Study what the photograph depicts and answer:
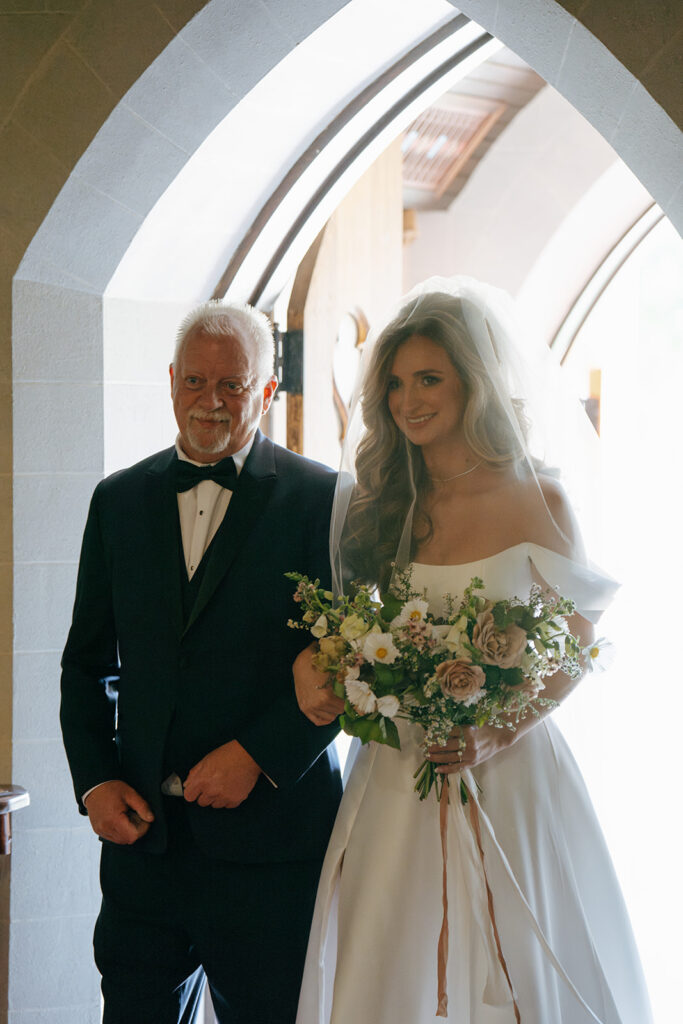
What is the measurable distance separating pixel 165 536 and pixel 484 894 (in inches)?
35.1

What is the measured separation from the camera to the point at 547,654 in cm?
177

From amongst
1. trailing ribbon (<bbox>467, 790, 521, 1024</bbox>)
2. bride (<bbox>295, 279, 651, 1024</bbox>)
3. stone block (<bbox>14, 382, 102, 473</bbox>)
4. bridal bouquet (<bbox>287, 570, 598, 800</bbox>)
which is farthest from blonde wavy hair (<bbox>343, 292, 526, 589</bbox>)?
stone block (<bbox>14, 382, 102, 473</bbox>)

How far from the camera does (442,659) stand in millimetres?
1736

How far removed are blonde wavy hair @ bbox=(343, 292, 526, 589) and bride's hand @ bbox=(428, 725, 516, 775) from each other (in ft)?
1.08

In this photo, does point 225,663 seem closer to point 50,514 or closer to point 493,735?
point 493,735

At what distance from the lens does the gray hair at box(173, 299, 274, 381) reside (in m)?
2.06

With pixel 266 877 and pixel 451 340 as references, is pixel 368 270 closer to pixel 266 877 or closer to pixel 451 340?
pixel 451 340

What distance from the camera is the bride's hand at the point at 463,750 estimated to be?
178cm

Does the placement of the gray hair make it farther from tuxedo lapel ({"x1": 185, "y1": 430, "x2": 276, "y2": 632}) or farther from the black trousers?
the black trousers

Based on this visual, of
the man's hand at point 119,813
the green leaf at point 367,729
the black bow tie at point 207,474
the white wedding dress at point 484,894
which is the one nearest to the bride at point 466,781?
the white wedding dress at point 484,894

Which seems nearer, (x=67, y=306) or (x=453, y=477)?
(x=453, y=477)

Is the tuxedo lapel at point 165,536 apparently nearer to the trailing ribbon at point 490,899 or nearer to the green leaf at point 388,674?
the green leaf at point 388,674

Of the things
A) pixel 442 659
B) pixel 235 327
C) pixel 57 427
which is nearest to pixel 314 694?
pixel 442 659

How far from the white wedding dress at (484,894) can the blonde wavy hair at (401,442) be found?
0.38 ft
